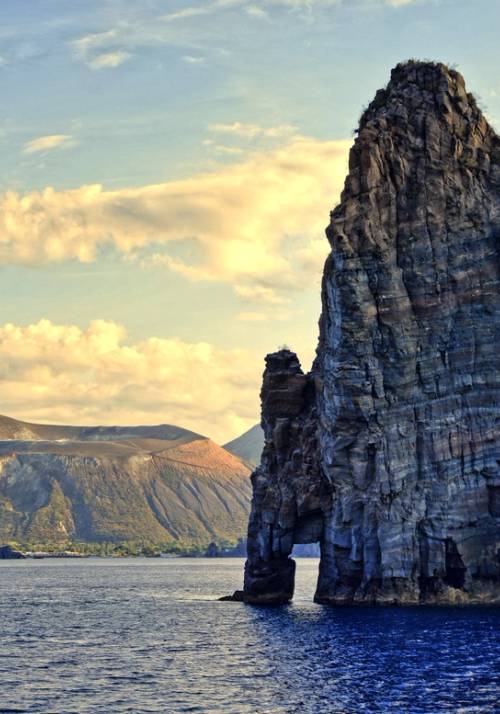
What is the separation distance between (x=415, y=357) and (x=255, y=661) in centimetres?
4371

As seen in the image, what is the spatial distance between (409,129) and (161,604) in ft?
228

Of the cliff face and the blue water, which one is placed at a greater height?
the cliff face

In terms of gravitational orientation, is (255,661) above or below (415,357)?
below

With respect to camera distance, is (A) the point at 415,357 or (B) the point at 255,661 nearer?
(B) the point at 255,661

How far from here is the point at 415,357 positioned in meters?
126

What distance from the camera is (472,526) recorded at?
398 feet

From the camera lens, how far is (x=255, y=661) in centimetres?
9256

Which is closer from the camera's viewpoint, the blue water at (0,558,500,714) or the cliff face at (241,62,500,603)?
the blue water at (0,558,500,714)

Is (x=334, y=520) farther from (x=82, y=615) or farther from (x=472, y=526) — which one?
(x=82, y=615)

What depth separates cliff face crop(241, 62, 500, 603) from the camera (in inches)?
4806

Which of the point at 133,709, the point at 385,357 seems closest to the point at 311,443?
the point at 385,357

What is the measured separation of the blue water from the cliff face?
5.63m

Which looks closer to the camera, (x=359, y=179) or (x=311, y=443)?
(x=359, y=179)

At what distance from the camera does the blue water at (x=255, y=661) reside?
74312 millimetres
